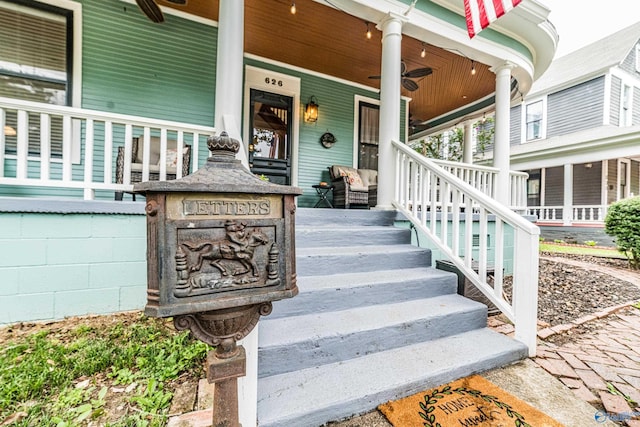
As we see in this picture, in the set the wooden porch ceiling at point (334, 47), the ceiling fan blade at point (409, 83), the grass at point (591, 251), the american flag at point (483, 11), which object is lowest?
the grass at point (591, 251)

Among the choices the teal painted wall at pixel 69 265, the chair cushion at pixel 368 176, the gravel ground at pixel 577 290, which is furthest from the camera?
the chair cushion at pixel 368 176

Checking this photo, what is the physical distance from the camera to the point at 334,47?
4656mm

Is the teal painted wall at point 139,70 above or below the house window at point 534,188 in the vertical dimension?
above

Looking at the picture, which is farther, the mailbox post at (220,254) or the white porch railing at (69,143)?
the white porch railing at (69,143)

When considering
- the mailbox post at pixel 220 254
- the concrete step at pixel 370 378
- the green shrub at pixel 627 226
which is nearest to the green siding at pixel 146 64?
the mailbox post at pixel 220 254

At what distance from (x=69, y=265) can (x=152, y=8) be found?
3199 mm

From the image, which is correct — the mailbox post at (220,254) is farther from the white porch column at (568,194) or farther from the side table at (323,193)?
the white porch column at (568,194)

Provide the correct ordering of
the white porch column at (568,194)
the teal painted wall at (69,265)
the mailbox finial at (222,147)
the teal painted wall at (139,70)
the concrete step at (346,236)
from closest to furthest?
the mailbox finial at (222,147) → the teal painted wall at (69,265) → the concrete step at (346,236) → the teal painted wall at (139,70) → the white porch column at (568,194)

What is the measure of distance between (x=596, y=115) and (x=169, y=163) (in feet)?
40.6

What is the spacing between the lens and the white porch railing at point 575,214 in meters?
9.01

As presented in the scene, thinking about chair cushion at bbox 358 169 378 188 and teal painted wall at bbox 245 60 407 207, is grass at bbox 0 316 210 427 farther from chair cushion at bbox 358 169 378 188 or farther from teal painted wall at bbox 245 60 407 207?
chair cushion at bbox 358 169 378 188

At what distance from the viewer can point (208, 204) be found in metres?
0.91

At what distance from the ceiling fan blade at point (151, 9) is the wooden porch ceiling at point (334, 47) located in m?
0.30

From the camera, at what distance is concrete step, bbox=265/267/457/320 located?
78.4 inches
